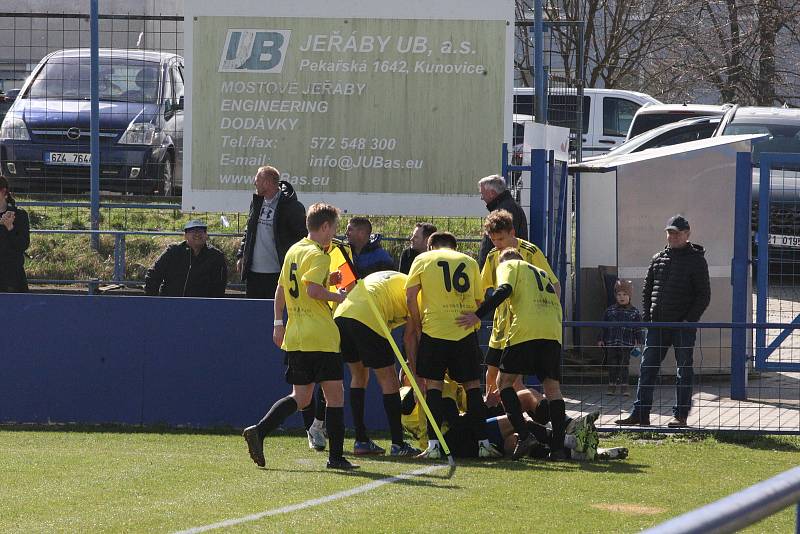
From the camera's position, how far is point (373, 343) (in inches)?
356

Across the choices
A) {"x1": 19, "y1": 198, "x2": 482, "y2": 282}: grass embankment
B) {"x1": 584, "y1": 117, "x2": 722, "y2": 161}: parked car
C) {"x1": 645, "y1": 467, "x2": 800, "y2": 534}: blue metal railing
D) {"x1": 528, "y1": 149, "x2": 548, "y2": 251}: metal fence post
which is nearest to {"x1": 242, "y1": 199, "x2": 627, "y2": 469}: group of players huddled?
{"x1": 528, "y1": 149, "x2": 548, "y2": 251}: metal fence post

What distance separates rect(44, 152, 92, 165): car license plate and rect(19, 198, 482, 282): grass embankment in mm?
811

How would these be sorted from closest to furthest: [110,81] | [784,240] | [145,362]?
[145,362] < [784,240] < [110,81]

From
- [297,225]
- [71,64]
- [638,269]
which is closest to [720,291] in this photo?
[638,269]

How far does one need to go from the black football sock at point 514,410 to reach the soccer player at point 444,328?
0.18 meters

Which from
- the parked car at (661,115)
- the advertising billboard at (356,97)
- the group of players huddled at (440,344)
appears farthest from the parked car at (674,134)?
the group of players huddled at (440,344)

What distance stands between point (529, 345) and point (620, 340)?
258 centimetres

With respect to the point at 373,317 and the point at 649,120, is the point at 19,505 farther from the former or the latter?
the point at 649,120

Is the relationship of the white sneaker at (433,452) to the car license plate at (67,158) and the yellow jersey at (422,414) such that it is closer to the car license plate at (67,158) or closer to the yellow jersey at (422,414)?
the yellow jersey at (422,414)

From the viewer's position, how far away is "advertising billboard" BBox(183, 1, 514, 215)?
13.7m

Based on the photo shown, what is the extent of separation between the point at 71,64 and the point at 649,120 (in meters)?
9.55

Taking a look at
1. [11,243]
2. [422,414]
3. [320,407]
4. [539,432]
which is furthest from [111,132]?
[539,432]

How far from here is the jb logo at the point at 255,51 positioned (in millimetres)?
13734

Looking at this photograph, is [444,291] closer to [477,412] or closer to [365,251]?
[477,412]
